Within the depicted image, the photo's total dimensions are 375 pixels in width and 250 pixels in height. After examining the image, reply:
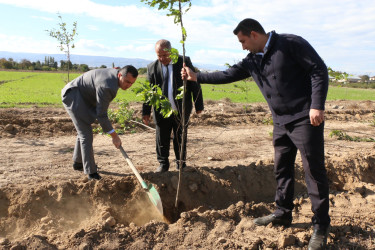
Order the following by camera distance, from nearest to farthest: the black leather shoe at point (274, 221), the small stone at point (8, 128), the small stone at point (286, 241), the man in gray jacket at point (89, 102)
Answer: the small stone at point (286, 241), the black leather shoe at point (274, 221), the man in gray jacket at point (89, 102), the small stone at point (8, 128)

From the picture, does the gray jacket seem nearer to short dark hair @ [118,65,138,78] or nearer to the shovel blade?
short dark hair @ [118,65,138,78]

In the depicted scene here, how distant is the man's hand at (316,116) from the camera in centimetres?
276

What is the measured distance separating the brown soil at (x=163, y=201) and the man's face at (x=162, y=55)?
1.62m

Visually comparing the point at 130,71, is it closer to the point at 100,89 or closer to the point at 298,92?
the point at 100,89

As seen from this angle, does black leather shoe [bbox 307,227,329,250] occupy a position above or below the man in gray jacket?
below

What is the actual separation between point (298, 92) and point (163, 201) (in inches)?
95.1

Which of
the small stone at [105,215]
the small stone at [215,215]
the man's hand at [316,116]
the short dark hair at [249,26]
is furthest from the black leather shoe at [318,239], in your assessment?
the small stone at [105,215]

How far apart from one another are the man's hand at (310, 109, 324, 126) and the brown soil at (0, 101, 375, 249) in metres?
Answer: 1.23

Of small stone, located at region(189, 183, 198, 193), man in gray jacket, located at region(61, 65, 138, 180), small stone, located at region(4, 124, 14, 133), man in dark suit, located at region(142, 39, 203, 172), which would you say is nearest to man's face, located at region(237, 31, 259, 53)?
man in dark suit, located at region(142, 39, 203, 172)

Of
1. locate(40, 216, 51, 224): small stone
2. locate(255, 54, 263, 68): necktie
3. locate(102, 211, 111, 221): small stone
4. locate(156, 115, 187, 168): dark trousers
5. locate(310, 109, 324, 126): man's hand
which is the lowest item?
locate(40, 216, 51, 224): small stone

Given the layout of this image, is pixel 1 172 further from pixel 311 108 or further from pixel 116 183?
pixel 311 108

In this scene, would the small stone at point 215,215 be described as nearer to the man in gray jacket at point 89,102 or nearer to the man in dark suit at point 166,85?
the man in dark suit at point 166,85

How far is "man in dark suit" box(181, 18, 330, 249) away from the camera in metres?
2.81

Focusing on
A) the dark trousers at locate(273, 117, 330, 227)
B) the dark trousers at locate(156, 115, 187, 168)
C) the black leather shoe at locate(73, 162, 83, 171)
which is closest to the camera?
the dark trousers at locate(273, 117, 330, 227)
